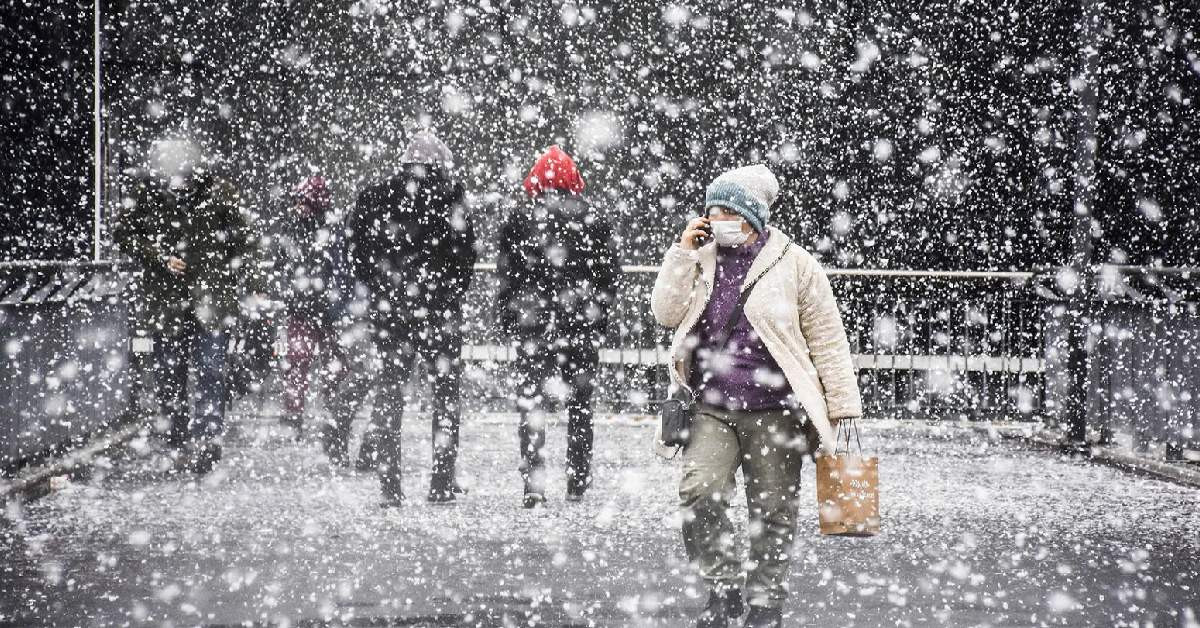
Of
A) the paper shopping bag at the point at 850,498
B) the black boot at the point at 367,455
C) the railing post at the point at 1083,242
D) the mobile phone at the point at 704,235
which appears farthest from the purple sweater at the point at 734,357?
the railing post at the point at 1083,242

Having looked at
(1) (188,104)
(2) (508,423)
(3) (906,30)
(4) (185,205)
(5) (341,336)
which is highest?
(3) (906,30)

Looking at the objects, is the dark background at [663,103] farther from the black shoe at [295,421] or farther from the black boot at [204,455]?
the black boot at [204,455]

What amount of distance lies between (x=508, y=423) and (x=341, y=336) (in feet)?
9.74

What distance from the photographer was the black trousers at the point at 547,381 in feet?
23.6

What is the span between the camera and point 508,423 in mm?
12195

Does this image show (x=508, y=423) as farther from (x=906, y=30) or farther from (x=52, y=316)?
(x=906, y=30)

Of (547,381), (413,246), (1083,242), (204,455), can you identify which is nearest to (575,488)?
(547,381)

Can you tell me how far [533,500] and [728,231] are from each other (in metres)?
3.14

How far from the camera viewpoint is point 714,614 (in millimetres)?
4508

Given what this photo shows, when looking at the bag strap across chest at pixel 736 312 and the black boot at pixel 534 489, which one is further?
the black boot at pixel 534 489

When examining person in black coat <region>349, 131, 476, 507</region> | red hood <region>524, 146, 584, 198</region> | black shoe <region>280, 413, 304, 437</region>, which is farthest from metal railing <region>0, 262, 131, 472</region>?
red hood <region>524, 146, 584, 198</region>

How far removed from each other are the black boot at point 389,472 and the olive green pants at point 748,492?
296cm

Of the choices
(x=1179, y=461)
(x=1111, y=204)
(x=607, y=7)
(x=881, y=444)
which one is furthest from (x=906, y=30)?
(x=1179, y=461)

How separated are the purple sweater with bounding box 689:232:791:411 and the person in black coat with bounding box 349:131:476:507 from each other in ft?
9.19
